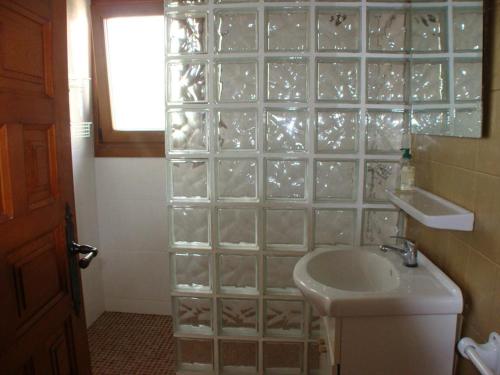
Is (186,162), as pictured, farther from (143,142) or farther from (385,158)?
(385,158)

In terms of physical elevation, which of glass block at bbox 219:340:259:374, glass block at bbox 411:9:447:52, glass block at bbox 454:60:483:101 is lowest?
glass block at bbox 219:340:259:374

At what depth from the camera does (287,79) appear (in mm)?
1648

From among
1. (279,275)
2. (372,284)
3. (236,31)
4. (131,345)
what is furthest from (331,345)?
(131,345)

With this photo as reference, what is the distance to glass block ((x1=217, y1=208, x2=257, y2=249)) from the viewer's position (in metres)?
1.75

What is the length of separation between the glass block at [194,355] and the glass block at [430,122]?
136 cm

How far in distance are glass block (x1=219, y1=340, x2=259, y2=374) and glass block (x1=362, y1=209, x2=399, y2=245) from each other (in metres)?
0.75

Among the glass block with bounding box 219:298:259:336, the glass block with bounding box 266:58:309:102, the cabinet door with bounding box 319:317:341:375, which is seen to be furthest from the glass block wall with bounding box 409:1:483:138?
the glass block with bounding box 219:298:259:336

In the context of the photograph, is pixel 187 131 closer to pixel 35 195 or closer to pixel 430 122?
pixel 35 195

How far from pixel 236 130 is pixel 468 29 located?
37.2 inches

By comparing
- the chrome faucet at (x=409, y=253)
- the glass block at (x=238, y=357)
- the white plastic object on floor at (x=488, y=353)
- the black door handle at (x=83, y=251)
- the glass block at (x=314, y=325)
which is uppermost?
the black door handle at (x=83, y=251)

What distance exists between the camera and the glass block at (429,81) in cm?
128

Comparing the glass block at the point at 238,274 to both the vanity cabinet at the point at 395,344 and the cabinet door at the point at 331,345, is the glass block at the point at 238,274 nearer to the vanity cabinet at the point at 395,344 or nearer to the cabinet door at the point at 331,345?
the cabinet door at the point at 331,345

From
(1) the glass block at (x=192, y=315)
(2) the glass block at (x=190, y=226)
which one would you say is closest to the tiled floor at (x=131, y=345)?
(1) the glass block at (x=192, y=315)

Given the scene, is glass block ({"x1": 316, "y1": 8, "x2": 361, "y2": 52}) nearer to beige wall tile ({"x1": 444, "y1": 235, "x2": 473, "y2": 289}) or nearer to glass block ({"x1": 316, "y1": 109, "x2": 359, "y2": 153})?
glass block ({"x1": 316, "y1": 109, "x2": 359, "y2": 153})
